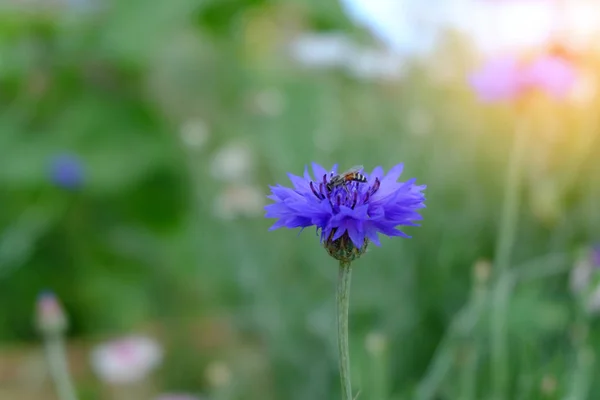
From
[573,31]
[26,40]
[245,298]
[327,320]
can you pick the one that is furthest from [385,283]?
[26,40]

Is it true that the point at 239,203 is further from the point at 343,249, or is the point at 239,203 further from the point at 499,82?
the point at 343,249

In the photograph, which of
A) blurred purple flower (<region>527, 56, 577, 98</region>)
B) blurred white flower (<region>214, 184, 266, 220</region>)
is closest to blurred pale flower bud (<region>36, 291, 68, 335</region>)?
blurred white flower (<region>214, 184, 266, 220</region>)

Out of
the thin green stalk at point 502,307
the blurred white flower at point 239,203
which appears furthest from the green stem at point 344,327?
the blurred white flower at point 239,203

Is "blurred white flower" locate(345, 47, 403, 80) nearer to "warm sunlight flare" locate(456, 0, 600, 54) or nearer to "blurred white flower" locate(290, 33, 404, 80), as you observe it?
"blurred white flower" locate(290, 33, 404, 80)

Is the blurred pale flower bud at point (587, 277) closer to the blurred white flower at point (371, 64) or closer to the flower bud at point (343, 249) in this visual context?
the flower bud at point (343, 249)

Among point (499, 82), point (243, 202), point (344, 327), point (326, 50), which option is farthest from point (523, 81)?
point (326, 50)
